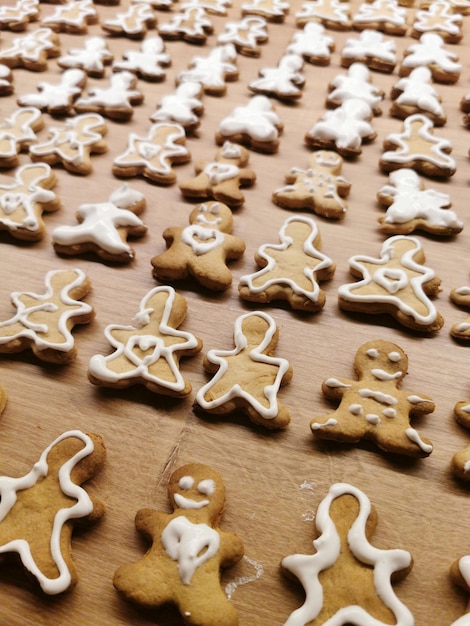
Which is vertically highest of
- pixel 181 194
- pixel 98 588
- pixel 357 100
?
pixel 357 100

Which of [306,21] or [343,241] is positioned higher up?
[306,21]

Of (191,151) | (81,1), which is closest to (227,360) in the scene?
(191,151)

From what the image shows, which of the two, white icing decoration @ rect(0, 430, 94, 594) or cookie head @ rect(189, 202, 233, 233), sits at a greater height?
cookie head @ rect(189, 202, 233, 233)

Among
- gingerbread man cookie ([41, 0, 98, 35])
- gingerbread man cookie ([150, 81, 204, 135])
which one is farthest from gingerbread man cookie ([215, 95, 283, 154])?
gingerbread man cookie ([41, 0, 98, 35])

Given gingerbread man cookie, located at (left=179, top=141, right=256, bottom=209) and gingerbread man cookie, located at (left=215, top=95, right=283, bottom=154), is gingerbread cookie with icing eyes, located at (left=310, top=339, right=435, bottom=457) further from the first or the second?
gingerbread man cookie, located at (left=215, top=95, right=283, bottom=154)

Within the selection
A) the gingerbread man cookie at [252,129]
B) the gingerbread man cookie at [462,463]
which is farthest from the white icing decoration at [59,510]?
the gingerbread man cookie at [252,129]

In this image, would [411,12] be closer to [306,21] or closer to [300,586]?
[306,21]

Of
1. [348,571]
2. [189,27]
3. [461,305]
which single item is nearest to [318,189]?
[461,305]
